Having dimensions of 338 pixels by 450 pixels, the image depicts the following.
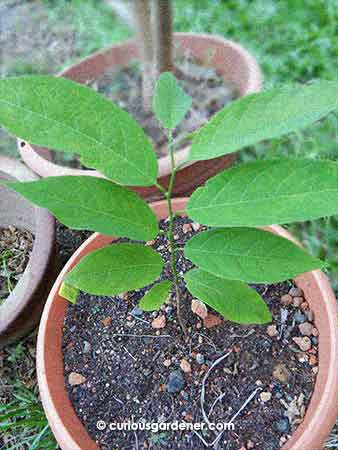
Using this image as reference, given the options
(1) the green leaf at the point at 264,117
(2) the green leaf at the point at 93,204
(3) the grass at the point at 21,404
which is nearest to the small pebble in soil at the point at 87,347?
(3) the grass at the point at 21,404

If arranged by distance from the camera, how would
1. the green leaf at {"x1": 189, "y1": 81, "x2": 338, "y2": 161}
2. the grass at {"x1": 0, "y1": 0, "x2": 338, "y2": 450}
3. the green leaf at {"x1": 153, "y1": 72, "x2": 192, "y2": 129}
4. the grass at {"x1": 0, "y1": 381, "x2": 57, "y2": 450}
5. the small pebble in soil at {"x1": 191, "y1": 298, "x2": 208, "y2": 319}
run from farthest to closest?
1. the grass at {"x1": 0, "y1": 0, "x2": 338, "y2": 450}
2. the grass at {"x1": 0, "y1": 381, "x2": 57, "y2": 450}
3. the small pebble in soil at {"x1": 191, "y1": 298, "x2": 208, "y2": 319}
4. the green leaf at {"x1": 153, "y1": 72, "x2": 192, "y2": 129}
5. the green leaf at {"x1": 189, "y1": 81, "x2": 338, "y2": 161}

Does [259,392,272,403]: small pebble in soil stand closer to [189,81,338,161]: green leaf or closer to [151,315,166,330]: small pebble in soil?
[151,315,166,330]: small pebble in soil

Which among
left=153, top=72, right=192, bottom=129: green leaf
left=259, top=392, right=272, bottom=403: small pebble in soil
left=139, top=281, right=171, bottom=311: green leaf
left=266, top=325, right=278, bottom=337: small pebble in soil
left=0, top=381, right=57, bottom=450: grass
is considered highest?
left=153, top=72, right=192, bottom=129: green leaf

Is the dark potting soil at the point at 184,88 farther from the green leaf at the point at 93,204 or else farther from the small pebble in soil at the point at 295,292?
the green leaf at the point at 93,204

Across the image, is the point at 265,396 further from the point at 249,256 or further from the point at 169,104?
the point at 169,104

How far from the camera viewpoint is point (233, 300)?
0.71 metres

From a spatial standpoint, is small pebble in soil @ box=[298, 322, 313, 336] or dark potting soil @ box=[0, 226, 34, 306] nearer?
small pebble in soil @ box=[298, 322, 313, 336]

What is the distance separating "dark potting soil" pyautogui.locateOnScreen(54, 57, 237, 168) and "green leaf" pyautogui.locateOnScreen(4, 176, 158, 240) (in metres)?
0.81

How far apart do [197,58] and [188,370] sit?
3.45ft

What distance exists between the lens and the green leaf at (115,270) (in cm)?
65

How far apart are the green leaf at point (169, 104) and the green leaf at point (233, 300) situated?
23 cm

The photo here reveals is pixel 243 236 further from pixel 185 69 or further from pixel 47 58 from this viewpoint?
pixel 47 58

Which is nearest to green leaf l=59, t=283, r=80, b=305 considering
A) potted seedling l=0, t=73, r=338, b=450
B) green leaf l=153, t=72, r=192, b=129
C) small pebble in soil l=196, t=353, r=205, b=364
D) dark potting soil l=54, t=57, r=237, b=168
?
potted seedling l=0, t=73, r=338, b=450

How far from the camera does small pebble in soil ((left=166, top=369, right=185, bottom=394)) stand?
0.84m
